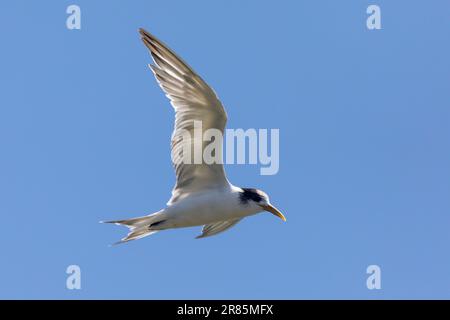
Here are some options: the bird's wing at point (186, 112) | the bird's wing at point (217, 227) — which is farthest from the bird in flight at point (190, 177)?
the bird's wing at point (217, 227)

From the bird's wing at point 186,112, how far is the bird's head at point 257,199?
0.89 ft

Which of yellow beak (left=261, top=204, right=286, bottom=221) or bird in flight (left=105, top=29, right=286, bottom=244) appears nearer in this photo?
bird in flight (left=105, top=29, right=286, bottom=244)

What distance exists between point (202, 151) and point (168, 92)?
2.61 feet

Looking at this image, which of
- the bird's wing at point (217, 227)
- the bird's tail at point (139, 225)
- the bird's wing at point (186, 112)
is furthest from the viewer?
the bird's wing at point (217, 227)

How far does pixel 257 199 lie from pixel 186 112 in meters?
1.34

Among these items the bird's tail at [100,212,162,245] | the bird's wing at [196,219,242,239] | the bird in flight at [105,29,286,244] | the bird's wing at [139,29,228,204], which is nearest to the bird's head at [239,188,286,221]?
the bird in flight at [105,29,286,244]

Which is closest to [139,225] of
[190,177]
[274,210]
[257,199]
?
[190,177]

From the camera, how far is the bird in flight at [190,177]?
11242mm

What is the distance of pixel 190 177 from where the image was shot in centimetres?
1168

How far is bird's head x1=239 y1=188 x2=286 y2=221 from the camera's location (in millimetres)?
11578

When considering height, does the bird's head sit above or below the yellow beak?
above

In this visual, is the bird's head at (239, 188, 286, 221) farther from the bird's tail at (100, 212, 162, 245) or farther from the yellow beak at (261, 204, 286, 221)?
the bird's tail at (100, 212, 162, 245)

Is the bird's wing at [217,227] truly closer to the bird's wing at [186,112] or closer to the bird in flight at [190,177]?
the bird in flight at [190,177]

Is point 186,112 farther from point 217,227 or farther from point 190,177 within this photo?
point 217,227
